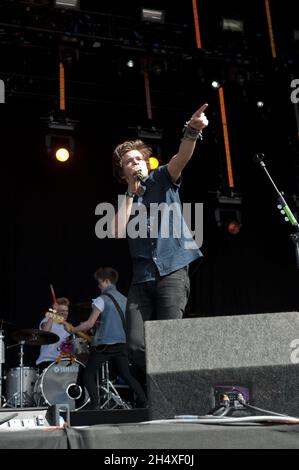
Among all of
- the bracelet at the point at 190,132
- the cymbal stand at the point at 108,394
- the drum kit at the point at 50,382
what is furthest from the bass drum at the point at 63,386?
the bracelet at the point at 190,132

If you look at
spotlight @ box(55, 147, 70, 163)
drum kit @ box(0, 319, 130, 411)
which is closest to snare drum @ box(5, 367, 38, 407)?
drum kit @ box(0, 319, 130, 411)

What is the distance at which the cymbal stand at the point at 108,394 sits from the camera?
6625 millimetres

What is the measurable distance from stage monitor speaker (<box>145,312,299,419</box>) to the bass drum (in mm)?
5151

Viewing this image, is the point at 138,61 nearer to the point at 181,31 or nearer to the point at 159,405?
the point at 181,31

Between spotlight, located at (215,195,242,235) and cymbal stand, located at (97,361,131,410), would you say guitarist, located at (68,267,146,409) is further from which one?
spotlight, located at (215,195,242,235)

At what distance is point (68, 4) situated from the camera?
6.04m

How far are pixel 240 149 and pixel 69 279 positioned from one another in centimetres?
319

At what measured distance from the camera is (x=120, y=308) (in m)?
6.53

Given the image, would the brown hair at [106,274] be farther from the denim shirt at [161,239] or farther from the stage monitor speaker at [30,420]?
the stage monitor speaker at [30,420]

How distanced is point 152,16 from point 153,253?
4.36 meters
